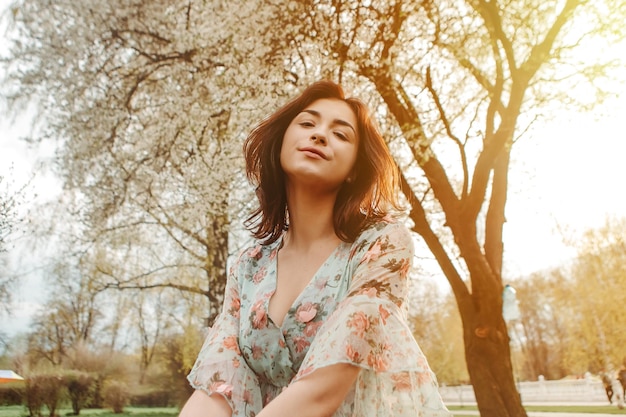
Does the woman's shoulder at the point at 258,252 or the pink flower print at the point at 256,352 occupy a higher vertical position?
the woman's shoulder at the point at 258,252

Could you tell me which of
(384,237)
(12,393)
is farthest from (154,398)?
(384,237)

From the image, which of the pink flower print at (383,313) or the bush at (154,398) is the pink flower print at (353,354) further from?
the bush at (154,398)

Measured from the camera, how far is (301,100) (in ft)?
6.53

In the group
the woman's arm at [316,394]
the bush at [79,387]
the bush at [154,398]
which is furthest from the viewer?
the bush at [154,398]

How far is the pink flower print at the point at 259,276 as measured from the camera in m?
1.78

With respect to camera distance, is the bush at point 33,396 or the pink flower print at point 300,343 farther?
the bush at point 33,396

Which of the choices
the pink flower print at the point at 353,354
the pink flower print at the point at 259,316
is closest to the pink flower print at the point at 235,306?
the pink flower print at the point at 259,316

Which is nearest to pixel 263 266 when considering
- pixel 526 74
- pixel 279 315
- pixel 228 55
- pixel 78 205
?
pixel 279 315

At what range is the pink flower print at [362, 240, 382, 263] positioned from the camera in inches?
58.9

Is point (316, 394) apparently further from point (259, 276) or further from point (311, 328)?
point (259, 276)

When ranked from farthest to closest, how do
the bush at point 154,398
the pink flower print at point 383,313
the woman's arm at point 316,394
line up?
the bush at point 154,398 < the pink flower print at point 383,313 < the woman's arm at point 316,394

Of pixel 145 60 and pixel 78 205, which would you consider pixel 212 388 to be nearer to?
pixel 145 60

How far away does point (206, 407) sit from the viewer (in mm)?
1527

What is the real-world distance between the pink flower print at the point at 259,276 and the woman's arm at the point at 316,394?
495 mm
